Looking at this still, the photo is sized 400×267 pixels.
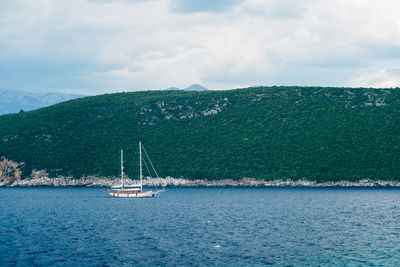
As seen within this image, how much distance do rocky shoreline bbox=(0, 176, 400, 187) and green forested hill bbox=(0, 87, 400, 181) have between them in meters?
1.82

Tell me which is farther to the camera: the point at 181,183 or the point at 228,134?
the point at 228,134

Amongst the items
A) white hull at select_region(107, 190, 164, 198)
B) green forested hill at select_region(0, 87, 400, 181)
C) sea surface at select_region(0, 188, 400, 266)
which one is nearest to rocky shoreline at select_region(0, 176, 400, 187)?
green forested hill at select_region(0, 87, 400, 181)

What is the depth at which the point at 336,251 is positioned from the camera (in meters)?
41.8

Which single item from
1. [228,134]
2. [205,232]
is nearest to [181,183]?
[228,134]

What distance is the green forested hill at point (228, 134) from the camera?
125 meters

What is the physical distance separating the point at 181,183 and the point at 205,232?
74.6 metres

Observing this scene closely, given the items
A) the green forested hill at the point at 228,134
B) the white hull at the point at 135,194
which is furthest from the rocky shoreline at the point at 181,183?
the white hull at the point at 135,194

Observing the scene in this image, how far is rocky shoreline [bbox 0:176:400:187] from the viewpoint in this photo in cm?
11438

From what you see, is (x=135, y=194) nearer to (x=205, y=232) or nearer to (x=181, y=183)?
(x=181, y=183)

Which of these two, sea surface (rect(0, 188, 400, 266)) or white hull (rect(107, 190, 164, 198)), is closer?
sea surface (rect(0, 188, 400, 266))

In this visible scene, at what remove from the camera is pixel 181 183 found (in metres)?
127

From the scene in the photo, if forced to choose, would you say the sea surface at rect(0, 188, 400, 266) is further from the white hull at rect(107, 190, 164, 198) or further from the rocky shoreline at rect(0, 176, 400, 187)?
the rocky shoreline at rect(0, 176, 400, 187)

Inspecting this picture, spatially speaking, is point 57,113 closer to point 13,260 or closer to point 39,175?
point 39,175

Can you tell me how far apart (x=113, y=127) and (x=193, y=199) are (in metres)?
75.7
